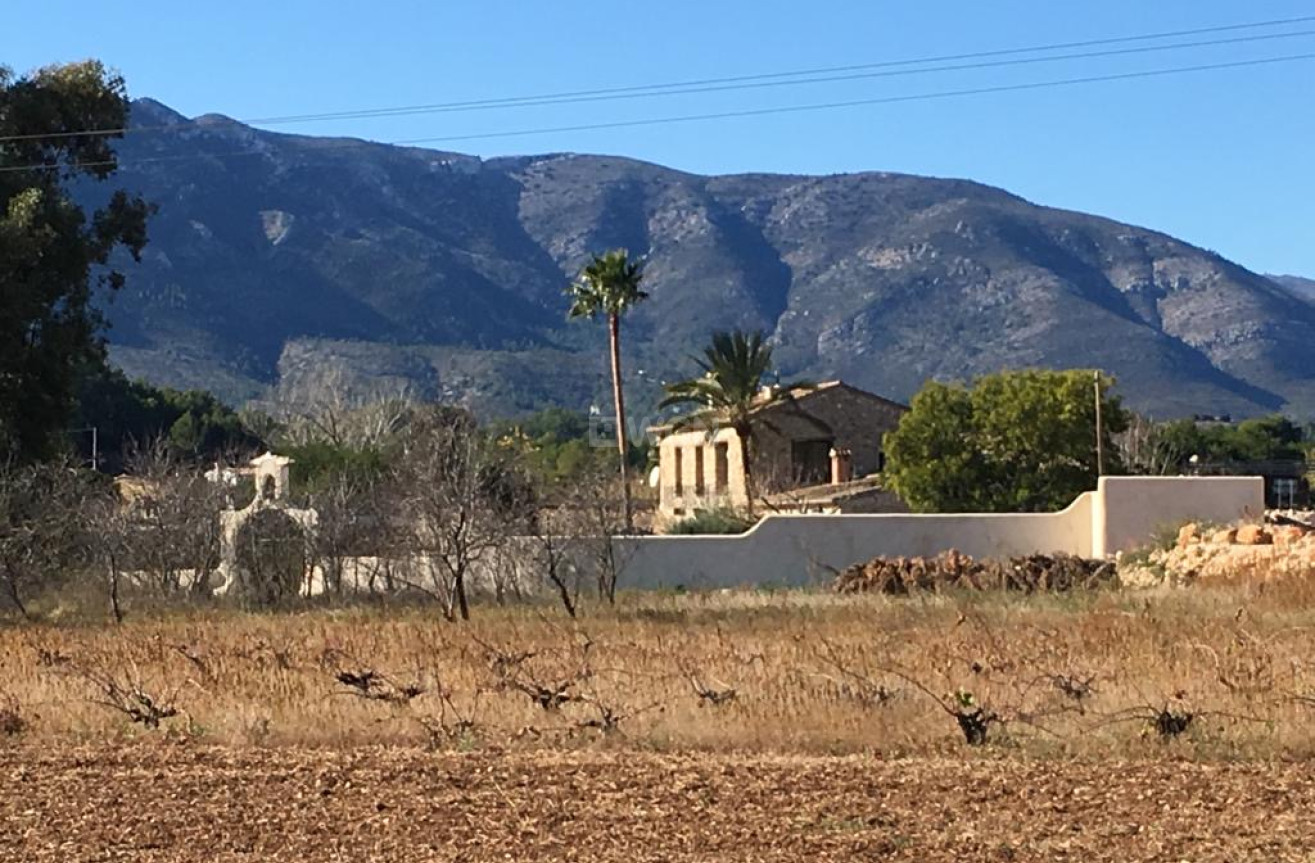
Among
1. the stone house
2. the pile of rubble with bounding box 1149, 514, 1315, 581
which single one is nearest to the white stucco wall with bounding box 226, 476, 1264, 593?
the pile of rubble with bounding box 1149, 514, 1315, 581

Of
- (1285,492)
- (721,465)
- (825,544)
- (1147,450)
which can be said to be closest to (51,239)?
(825,544)

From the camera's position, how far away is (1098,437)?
2037 inches

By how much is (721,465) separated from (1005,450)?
47.1ft

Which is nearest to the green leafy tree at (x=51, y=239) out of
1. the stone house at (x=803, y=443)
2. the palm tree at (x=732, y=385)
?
the palm tree at (x=732, y=385)

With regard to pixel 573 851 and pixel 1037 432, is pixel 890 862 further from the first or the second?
pixel 1037 432

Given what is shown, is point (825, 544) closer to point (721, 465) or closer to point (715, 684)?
point (715, 684)

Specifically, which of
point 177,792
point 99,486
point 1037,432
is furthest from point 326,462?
point 177,792

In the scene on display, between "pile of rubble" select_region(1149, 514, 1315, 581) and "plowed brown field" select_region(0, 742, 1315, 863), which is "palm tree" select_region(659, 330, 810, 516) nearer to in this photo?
"pile of rubble" select_region(1149, 514, 1315, 581)

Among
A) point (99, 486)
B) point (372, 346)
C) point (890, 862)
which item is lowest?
point (890, 862)

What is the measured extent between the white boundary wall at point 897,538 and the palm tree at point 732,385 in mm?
17875

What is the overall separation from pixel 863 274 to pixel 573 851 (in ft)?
627

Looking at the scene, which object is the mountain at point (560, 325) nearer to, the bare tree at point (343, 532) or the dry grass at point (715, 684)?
the bare tree at point (343, 532)

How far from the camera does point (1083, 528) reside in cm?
4025

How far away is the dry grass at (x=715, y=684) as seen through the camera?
46.6 feet
